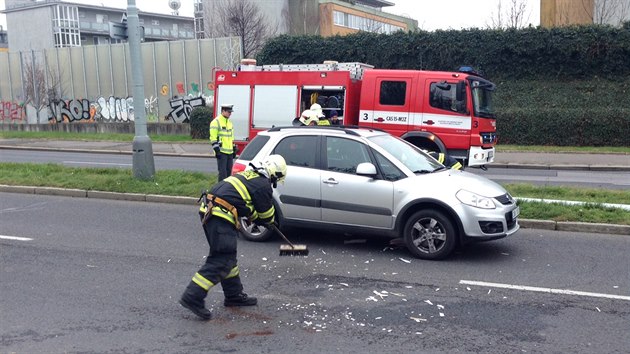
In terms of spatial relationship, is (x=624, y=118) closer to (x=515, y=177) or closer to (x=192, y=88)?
(x=515, y=177)

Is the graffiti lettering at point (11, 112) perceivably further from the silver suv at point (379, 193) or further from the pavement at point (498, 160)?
the silver suv at point (379, 193)

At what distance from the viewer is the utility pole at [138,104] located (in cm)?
1298

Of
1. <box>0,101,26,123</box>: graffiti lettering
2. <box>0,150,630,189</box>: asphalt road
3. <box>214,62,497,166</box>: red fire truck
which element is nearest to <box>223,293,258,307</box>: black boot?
<box>214,62,497,166</box>: red fire truck

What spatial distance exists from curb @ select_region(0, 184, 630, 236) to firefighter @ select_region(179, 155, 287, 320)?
5.14 metres

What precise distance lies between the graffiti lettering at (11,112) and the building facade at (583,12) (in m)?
31.8

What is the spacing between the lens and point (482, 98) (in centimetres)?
1434

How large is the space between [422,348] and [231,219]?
6.58ft

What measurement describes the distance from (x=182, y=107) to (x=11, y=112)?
47.8ft

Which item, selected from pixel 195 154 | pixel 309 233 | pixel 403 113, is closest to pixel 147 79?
pixel 195 154

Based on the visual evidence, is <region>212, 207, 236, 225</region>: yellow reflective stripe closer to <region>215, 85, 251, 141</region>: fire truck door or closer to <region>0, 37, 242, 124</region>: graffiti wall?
<region>215, 85, 251, 141</region>: fire truck door

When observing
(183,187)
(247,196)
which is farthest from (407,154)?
(183,187)

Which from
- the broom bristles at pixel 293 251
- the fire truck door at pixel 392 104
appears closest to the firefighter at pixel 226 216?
the broom bristles at pixel 293 251

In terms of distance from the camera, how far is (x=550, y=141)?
925 inches

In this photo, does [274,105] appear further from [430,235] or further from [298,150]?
[430,235]
